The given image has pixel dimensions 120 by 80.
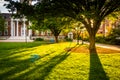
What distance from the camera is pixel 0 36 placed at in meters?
75.2

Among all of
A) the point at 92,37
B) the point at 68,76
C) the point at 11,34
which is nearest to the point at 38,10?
the point at 92,37

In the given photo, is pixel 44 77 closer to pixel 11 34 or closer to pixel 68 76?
pixel 68 76

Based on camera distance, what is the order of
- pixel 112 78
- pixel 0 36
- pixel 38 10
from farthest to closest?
pixel 0 36
pixel 38 10
pixel 112 78

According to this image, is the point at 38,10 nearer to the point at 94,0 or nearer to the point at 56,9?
the point at 56,9

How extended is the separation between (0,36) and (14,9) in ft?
191

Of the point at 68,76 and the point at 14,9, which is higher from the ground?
the point at 14,9

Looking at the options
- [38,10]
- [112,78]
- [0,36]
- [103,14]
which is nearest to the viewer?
[112,78]

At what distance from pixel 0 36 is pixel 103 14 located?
59805 millimetres

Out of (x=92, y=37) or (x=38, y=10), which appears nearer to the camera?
(x=38, y=10)

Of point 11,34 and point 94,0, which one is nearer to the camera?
point 94,0

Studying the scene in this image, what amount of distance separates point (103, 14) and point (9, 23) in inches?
2493

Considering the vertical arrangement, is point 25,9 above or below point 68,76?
above

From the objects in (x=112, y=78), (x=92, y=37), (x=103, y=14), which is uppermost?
(x=103, y=14)

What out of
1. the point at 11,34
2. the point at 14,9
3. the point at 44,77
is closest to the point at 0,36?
the point at 11,34
